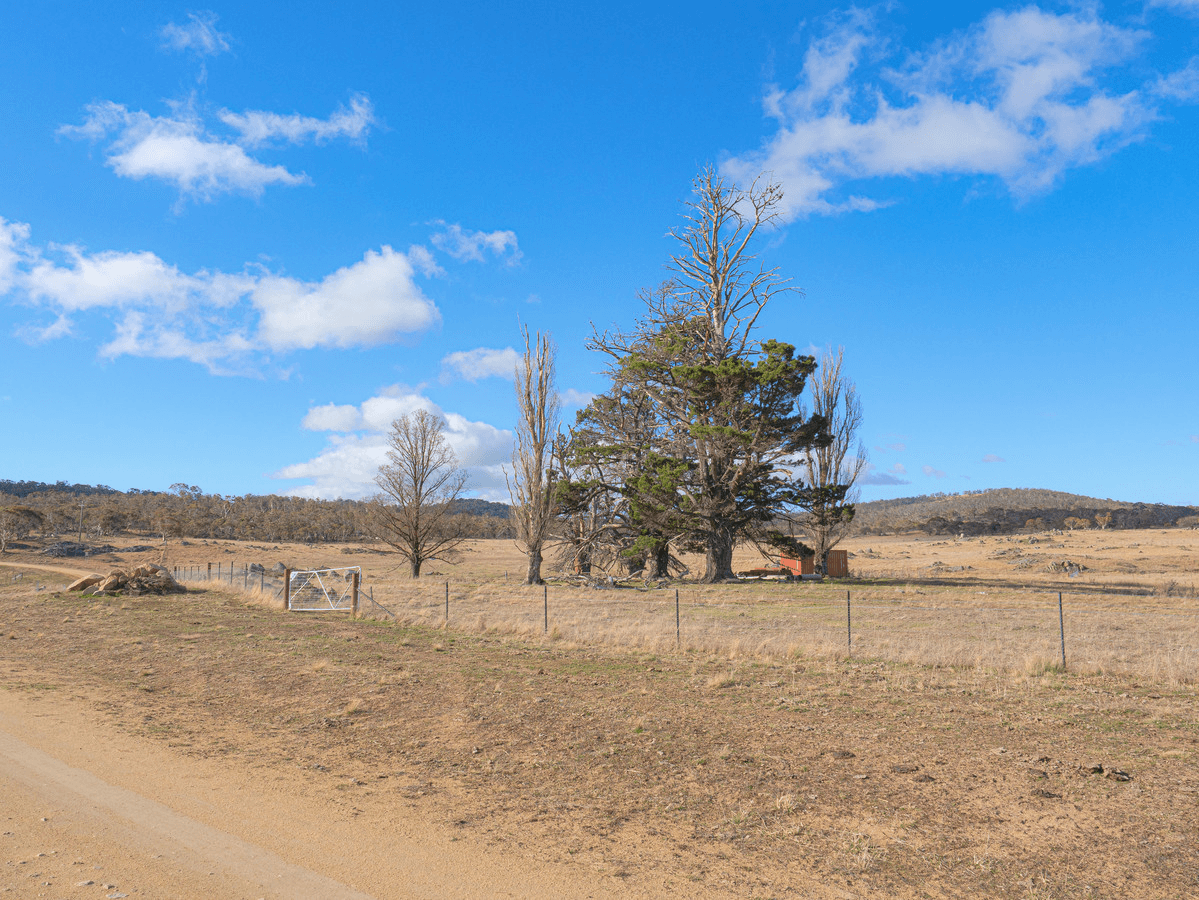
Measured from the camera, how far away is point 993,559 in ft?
177

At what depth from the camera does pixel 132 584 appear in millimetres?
28578

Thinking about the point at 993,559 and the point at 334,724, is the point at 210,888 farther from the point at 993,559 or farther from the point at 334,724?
the point at 993,559

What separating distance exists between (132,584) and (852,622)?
27.3 m

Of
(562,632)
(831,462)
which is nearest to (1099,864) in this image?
(562,632)

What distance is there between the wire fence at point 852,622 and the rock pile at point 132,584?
3695mm

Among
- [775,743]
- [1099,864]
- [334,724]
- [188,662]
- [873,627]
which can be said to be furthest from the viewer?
[873,627]

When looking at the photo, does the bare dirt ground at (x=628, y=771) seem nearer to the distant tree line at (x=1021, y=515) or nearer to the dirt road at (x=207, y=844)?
the dirt road at (x=207, y=844)

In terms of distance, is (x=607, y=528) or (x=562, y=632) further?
(x=607, y=528)

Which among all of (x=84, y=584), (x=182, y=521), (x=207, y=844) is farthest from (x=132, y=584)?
(x=182, y=521)

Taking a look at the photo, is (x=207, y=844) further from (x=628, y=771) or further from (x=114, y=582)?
(x=114, y=582)

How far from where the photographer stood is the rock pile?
92.6ft

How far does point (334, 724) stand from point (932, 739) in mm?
7946

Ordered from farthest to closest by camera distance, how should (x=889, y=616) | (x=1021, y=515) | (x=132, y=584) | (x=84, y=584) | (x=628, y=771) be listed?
(x=1021, y=515) < (x=84, y=584) < (x=132, y=584) < (x=889, y=616) < (x=628, y=771)

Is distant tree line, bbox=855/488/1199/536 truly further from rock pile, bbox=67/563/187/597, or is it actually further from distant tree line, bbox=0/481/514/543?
rock pile, bbox=67/563/187/597
